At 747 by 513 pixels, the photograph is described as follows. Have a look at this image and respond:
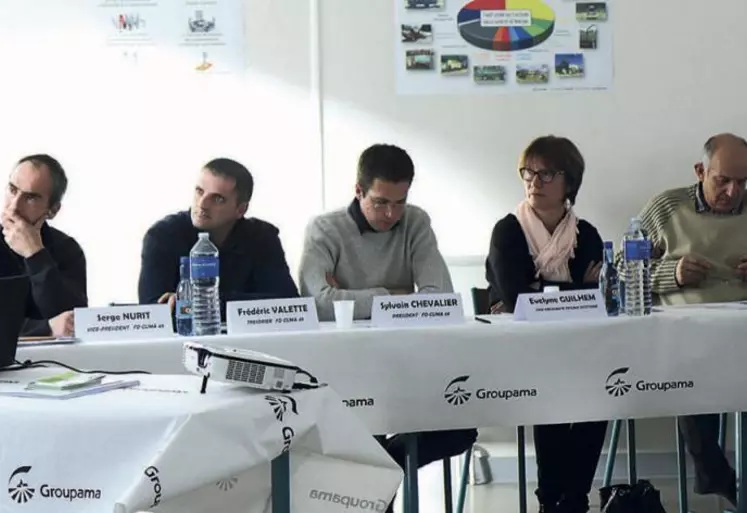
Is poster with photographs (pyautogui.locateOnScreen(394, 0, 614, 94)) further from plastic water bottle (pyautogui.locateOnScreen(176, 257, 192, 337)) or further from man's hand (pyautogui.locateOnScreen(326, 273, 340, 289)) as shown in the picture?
plastic water bottle (pyautogui.locateOnScreen(176, 257, 192, 337))

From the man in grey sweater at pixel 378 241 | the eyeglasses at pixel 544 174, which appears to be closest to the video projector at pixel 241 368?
the man in grey sweater at pixel 378 241

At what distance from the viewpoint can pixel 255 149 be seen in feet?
11.4

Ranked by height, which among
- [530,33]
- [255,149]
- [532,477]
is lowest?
[532,477]

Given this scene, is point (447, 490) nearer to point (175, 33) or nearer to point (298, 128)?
point (298, 128)

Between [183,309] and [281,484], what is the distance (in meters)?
0.98

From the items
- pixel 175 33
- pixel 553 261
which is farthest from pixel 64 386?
pixel 175 33

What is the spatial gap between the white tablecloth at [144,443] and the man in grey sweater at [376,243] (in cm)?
128

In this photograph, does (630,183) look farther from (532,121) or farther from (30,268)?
(30,268)

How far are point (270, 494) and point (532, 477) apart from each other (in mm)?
2198

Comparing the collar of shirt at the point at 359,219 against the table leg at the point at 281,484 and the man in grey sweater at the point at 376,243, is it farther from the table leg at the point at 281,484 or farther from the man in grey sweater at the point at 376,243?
the table leg at the point at 281,484

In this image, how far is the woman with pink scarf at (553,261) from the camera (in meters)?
2.64

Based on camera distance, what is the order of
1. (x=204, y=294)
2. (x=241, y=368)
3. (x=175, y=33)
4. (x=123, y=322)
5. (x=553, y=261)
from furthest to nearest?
(x=175, y=33)
(x=553, y=261)
(x=204, y=294)
(x=123, y=322)
(x=241, y=368)

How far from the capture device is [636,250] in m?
2.51

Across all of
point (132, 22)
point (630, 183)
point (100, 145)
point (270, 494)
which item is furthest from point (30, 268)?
point (630, 183)
